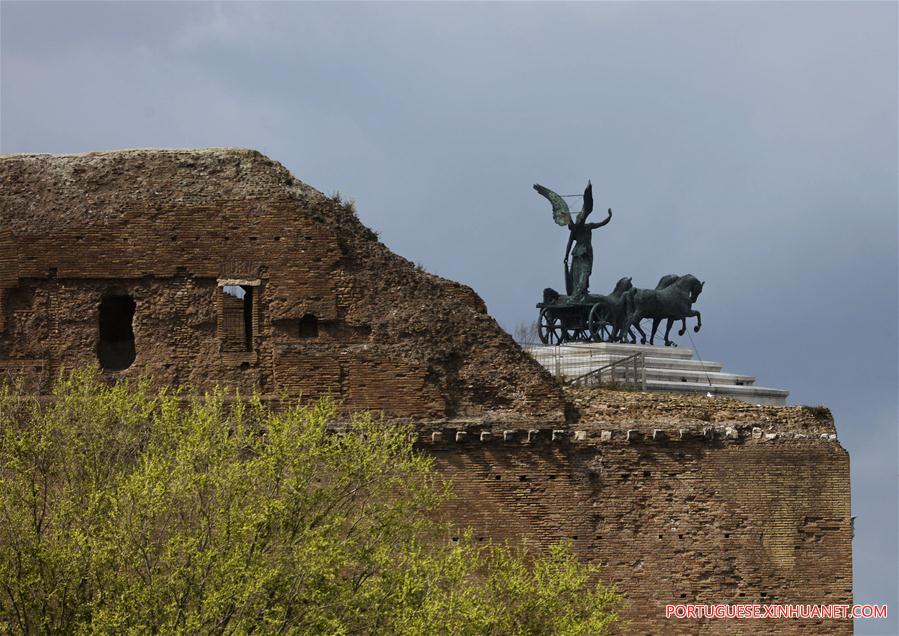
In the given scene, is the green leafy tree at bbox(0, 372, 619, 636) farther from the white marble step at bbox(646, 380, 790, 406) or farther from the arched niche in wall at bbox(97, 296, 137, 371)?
the white marble step at bbox(646, 380, 790, 406)

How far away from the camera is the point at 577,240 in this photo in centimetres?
4609

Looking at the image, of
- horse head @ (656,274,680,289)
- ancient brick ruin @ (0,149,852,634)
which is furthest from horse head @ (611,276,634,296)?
ancient brick ruin @ (0,149,852,634)

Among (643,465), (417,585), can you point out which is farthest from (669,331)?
(417,585)

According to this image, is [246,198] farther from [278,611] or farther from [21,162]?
[278,611]

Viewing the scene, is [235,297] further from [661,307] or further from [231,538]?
[661,307]

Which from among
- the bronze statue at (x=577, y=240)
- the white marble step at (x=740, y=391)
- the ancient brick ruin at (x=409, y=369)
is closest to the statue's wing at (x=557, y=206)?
the bronze statue at (x=577, y=240)

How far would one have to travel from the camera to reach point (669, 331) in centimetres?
4397

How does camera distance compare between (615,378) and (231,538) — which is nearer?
(231,538)

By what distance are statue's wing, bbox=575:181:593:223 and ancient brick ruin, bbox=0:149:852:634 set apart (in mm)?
17607

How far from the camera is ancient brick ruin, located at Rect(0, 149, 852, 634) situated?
26.5m

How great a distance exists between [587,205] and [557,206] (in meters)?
0.69

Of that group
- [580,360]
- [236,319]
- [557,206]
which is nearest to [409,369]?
[236,319]

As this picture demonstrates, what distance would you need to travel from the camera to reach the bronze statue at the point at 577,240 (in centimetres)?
4559

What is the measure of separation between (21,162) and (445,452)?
6.59 meters
